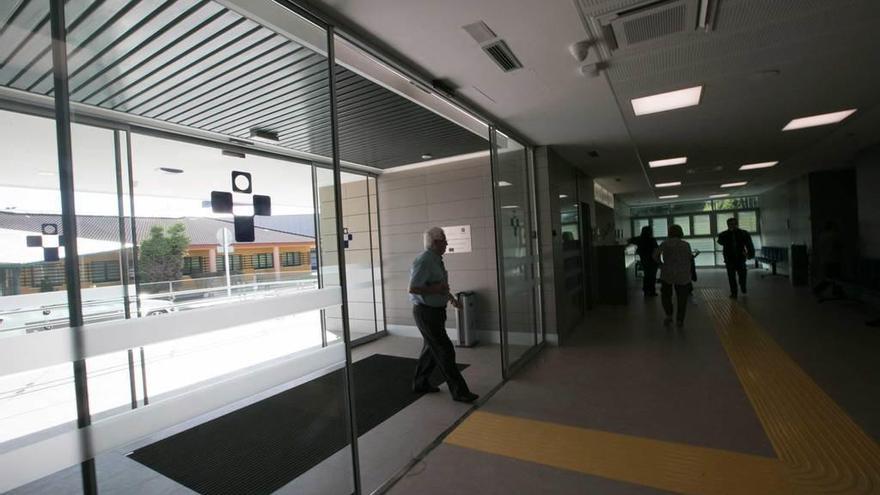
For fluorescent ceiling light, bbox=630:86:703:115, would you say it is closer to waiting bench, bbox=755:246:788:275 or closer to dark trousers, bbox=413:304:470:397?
dark trousers, bbox=413:304:470:397

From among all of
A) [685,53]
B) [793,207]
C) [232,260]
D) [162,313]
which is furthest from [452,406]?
[793,207]

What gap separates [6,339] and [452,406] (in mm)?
3133

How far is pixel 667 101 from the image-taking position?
4145 mm

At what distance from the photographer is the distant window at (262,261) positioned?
2.24 m

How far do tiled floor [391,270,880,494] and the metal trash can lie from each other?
1197 mm

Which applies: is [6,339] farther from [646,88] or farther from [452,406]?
[646,88]

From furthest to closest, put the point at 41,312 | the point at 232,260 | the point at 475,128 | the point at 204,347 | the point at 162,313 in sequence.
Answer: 1. the point at 475,128
2. the point at 232,260
3. the point at 204,347
4. the point at 162,313
5. the point at 41,312

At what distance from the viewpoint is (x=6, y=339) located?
118cm

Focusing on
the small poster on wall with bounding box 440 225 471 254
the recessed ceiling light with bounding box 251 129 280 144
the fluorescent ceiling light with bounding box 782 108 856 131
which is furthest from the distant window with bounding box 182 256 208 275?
the fluorescent ceiling light with bounding box 782 108 856 131

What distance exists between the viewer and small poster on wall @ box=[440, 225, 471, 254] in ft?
20.3

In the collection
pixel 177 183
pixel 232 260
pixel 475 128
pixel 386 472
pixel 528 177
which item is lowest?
pixel 386 472

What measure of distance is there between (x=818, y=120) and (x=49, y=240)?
746 cm

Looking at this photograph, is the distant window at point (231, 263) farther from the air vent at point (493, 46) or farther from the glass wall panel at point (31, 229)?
the air vent at point (493, 46)

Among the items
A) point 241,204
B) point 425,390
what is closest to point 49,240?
point 241,204
